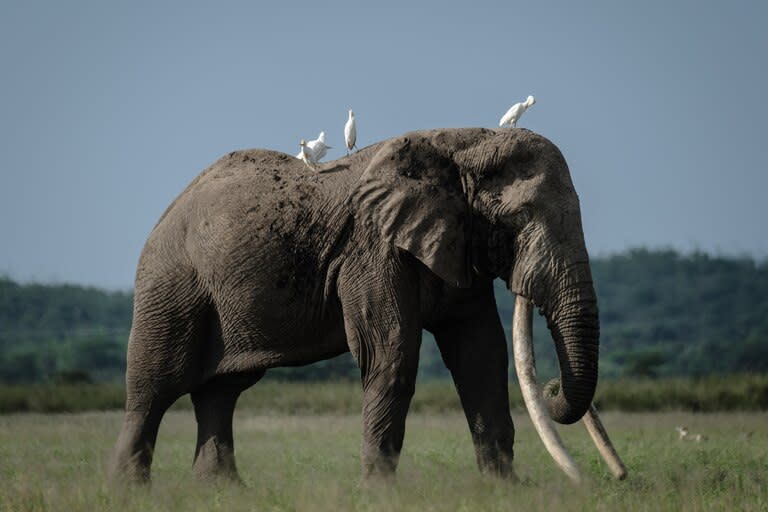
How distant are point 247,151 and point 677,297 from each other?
74907 mm

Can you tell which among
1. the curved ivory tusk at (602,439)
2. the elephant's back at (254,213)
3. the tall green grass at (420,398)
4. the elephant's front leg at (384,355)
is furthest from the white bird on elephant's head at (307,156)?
the tall green grass at (420,398)

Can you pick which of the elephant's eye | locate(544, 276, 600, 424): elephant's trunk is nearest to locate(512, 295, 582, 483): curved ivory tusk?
locate(544, 276, 600, 424): elephant's trunk

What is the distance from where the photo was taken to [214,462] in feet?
36.2

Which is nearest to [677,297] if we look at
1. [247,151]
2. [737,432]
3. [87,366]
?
[87,366]

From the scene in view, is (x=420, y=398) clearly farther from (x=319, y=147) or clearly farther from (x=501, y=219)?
(x=501, y=219)

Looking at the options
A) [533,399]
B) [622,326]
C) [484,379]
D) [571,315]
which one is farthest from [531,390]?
[622,326]

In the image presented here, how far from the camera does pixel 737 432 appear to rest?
1744cm

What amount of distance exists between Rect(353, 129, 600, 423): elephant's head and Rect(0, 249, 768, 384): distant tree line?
25414 millimetres

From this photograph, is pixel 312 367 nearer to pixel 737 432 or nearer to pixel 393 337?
pixel 737 432

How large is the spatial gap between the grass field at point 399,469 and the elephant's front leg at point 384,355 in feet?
0.98

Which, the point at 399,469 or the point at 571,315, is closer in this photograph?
the point at 571,315

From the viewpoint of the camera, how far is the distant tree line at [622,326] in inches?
1991

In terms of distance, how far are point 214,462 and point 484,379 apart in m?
2.62

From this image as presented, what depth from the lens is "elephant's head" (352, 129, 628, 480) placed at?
9391 mm
